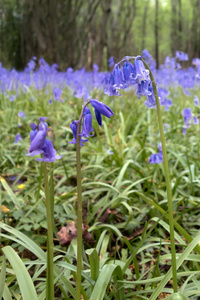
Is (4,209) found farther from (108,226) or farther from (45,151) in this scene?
(45,151)

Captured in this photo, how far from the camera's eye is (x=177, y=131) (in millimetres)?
4371

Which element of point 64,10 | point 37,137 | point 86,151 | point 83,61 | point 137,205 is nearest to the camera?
point 37,137

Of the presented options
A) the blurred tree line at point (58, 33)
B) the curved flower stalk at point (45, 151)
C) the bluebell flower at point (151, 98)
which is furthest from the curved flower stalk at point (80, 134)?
the blurred tree line at point (58, 33)

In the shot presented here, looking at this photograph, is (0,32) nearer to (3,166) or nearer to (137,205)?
(3,166)

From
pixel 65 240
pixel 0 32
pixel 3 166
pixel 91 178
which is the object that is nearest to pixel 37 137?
pixel 65 240

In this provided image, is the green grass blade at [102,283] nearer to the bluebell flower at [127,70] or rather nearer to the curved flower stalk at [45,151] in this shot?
the curved flower stalk at [45,151]

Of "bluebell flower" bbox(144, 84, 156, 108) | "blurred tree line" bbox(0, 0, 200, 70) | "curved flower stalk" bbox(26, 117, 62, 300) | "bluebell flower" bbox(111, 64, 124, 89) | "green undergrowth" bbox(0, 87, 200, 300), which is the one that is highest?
"blurred tree line" bbox(0, 0, 200, 70)

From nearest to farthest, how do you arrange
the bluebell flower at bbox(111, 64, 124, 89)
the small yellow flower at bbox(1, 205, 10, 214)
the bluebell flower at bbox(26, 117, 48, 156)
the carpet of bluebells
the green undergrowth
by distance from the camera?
1. the bluebell flower at bbox(26, 117, 48, 156)
2. the bluebell flower at bbox(111, 64, 124, 89)
3. the green undergrowth
4. the carpet of bluebells
5. the small yellow flower at bbox(1, 205, 10, 214)

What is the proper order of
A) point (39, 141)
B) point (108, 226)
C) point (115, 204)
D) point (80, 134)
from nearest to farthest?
point (39, 141)
point (80, 134)
point (108, 226)
point (115, 204)

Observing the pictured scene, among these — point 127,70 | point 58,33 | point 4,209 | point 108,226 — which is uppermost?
point 58,33

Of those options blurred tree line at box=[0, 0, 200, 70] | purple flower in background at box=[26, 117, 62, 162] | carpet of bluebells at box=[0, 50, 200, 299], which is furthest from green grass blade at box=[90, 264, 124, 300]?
blurred tree line at box=[0, 0, 200, 70]

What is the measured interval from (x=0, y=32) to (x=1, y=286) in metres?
18.9

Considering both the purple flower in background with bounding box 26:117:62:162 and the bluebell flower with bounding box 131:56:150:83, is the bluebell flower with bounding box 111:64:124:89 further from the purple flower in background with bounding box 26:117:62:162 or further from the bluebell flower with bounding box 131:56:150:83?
the purple flower in background with bounding box 26:117:62:162

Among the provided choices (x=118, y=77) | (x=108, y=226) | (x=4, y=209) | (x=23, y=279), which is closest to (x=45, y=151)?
(x=118, y=77)
